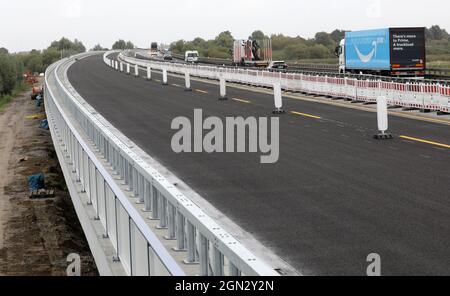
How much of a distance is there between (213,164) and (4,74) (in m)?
98.2

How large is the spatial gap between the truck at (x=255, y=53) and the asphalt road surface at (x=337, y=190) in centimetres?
6530

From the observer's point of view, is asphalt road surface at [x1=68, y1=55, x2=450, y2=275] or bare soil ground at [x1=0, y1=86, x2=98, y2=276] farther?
bare soil ground at [x1=0, y1=86, x2=98, y2=276]

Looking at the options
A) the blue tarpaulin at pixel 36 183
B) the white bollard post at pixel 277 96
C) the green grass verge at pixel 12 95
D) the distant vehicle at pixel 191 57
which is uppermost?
the distant vehicle at pixel 191 57

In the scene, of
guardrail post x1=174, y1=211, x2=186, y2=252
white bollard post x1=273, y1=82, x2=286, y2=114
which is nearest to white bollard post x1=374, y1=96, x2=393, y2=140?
white bollard post x1=273, y1=82, x2=286, y2=114

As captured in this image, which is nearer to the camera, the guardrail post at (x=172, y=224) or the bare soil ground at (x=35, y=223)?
the guardrail post at (x=172, y=224)

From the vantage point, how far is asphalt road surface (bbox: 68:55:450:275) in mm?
9664

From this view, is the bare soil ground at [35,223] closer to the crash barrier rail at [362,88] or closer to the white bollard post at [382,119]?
the white bollard post at [382,119]

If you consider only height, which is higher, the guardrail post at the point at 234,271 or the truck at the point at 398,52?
the truck at the point at 398,52

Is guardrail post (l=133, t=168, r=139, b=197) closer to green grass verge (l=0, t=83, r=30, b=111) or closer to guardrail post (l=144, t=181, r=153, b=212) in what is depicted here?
guardrail post (l=144, t=181, r=153, b=212)

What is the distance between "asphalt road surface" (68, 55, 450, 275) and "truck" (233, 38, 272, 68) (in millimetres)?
65300

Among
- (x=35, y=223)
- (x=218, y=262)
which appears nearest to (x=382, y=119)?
(x=35, y=223)

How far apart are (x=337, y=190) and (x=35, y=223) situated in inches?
491

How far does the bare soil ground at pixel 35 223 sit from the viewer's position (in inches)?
743

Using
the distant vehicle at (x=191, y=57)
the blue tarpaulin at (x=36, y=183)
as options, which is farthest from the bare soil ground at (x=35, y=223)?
the distant vehicle at (x=191, y=57)
